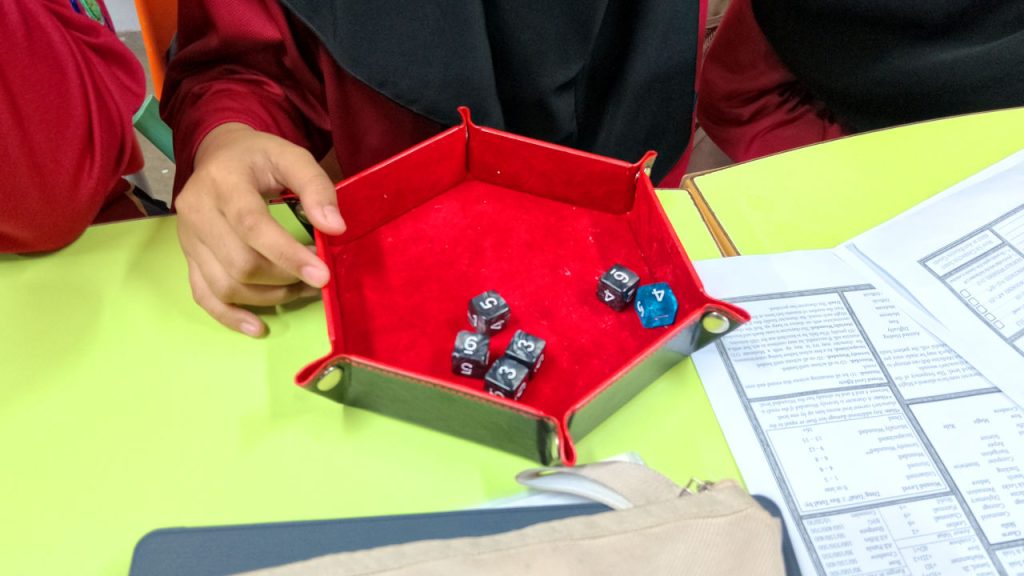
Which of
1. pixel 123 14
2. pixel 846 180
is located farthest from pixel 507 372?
pixel 123 14

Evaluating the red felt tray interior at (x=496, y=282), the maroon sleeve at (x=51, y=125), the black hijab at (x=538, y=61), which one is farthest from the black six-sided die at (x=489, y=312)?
the maroon sleeve at (x=51, y=125)

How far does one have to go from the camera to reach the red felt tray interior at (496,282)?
547 millimetres

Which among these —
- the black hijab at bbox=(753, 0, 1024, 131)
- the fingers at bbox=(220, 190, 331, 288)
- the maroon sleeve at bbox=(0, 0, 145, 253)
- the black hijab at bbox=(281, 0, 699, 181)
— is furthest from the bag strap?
the black hijab at bbox=(753, 0, 1024, 131)

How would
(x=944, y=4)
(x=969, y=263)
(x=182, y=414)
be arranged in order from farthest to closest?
(x=944, y=4)
(x=969, y=263)
(x=182, y=414)

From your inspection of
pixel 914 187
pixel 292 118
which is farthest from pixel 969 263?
pixel 292 118

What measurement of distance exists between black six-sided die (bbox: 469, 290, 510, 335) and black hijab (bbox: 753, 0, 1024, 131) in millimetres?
666

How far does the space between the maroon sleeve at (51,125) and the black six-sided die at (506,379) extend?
430 millimetres

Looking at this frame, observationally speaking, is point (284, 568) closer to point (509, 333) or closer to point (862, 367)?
point (509, 333)

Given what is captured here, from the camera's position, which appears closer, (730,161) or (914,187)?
(914,187)

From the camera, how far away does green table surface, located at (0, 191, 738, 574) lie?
49cm

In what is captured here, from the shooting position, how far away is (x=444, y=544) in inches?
16.7

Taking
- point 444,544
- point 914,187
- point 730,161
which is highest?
point 730,161

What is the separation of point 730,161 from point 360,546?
0.99 m

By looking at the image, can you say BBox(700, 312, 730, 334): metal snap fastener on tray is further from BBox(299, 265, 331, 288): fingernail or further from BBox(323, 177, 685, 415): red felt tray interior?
BBox(299, 265, 331, 288): fingernail
